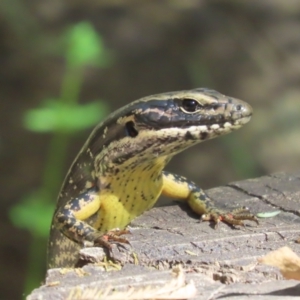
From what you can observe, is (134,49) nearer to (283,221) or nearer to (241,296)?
(283,221)

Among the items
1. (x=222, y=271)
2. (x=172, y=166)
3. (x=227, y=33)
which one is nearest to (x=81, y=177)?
(x=222, y=271)

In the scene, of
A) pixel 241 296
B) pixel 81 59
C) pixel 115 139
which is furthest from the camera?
pixel 81 59

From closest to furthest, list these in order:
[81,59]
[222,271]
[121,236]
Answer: [222,271] < [121,236] < [81,59]

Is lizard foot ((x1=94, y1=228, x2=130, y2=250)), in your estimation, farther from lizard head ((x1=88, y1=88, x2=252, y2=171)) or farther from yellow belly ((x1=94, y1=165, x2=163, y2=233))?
yellow belly ((x1=94, y1=165, x2=163, y2=233))

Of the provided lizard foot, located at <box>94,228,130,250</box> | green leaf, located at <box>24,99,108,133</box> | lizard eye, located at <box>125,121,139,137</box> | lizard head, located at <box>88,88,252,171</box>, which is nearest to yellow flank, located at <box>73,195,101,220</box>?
lizard head, located at <box>88,88,252,171</box>

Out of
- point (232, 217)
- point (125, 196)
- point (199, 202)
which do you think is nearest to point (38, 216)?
point (125, 196)

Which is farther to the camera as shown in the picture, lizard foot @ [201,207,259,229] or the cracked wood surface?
lizard foot @ [201,207,259,229]

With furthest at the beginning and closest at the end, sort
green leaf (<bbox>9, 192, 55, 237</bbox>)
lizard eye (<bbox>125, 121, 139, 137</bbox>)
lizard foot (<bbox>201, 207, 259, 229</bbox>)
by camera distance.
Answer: green leaf (<bbox>9, 192, 55, 237</bbox>), lizard eye (<bbox>125, 121, 139, 137</bbox>), lizard foot (<bbox>201, 207, 259, 229</bbox>)
